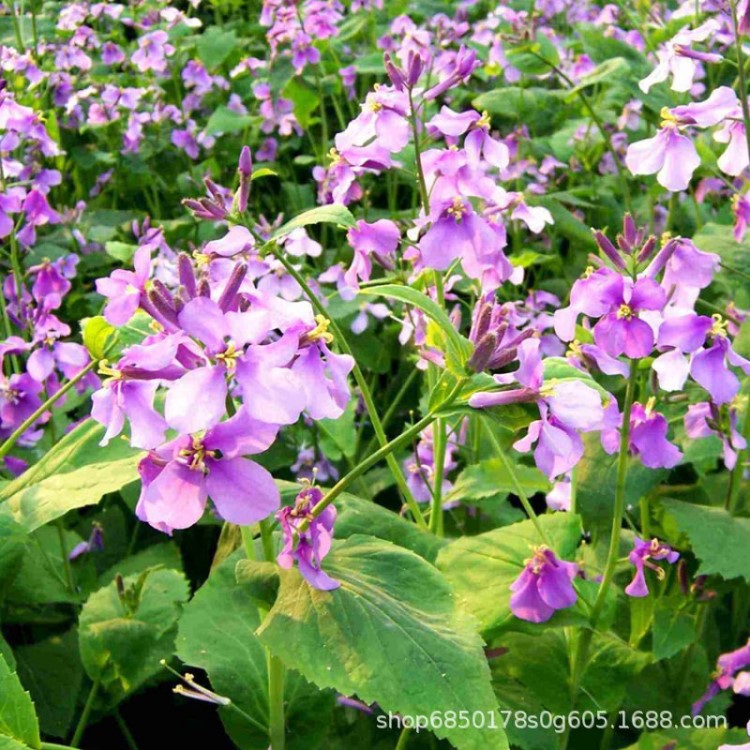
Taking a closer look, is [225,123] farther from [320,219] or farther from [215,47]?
[320,219]

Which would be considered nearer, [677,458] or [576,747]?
[677,458]

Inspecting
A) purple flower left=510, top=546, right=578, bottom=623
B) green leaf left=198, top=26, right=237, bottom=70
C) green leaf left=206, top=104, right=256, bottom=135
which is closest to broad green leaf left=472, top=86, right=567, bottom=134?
green leaf left=206, top=104, right=256, bottom=135

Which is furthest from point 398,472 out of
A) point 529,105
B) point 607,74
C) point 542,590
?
point 529,105

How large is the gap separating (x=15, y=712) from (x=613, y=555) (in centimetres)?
80

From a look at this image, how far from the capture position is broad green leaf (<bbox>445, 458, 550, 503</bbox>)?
5.70 ft

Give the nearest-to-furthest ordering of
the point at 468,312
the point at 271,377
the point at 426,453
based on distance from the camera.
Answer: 1. the point at 271,377
2. the point at 426,453
3. the point at 468,312

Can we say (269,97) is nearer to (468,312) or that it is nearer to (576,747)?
(468,312)

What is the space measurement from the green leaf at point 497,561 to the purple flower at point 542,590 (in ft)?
0.13

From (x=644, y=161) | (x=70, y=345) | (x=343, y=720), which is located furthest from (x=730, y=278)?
(x=70, y=345)

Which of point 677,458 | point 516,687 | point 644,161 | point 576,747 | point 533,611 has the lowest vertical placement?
point 576,747

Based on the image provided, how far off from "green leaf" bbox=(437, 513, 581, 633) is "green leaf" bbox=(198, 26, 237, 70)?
2671 millimetres

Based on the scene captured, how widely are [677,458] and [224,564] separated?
67 cm

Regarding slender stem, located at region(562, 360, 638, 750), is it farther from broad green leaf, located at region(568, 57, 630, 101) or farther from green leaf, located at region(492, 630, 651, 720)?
broad green leaf, located at region(568, 57, 630, 101)

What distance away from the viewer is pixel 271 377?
0.97 metres
